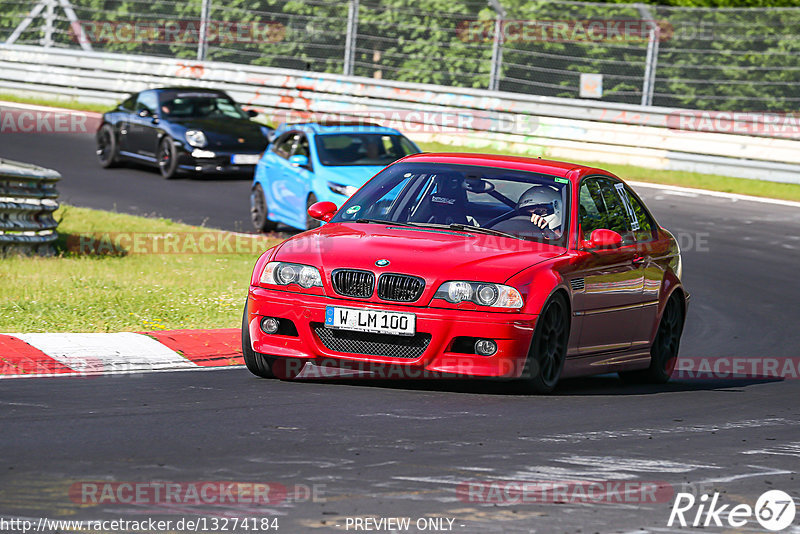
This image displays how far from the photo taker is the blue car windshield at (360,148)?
18.3 meters

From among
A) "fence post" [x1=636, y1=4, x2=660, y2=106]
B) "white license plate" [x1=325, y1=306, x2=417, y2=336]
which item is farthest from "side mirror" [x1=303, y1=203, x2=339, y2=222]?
"fence post" [x1=636, y1=4, x2=660, y2=106]

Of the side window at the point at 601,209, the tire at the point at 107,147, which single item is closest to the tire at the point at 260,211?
the tire at the point at 107,147

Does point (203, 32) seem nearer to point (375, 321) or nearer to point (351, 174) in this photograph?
point (351, 174)

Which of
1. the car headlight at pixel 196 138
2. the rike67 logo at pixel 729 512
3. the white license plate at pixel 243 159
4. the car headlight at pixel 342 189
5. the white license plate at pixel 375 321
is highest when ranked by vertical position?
the white license plate at pixel 375 321

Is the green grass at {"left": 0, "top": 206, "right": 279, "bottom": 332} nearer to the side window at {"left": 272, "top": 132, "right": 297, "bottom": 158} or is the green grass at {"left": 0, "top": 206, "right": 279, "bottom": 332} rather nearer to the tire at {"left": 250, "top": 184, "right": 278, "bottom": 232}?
the tire at {"left": 250, "top": 184, "right": 278, "bottom": 232}

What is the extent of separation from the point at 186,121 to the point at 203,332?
43.4 feet

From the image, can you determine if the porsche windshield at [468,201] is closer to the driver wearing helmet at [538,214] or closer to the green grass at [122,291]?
the driver wearing helmet at [538,214]

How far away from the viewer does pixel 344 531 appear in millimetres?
5316

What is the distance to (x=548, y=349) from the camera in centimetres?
871

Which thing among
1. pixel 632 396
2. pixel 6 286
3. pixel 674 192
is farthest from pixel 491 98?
pixel 632 396

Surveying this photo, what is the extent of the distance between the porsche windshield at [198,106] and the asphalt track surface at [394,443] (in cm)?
1465

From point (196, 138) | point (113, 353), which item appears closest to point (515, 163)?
point (113, 353)

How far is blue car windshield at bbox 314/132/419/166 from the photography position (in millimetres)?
18312

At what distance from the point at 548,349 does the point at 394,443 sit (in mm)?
2008
